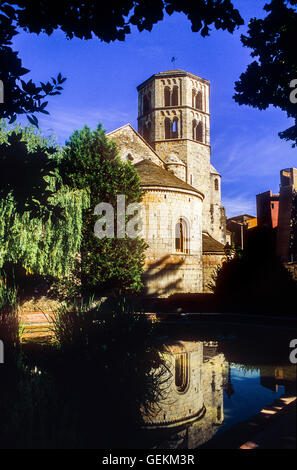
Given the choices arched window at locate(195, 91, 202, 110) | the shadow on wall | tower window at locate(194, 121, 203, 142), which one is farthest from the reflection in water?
arched window at locate(195, 91, 202, 110)

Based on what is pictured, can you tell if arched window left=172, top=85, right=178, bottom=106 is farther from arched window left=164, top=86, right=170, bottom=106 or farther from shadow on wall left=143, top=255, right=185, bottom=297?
shadow on wall left=143, top=255, right=185, bottom=297

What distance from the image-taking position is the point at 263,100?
414 inches

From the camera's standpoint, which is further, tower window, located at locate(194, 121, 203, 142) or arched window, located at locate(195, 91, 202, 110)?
arched window, located at locate(195, 91, 202, 110)

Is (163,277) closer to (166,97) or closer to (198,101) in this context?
(166,97)

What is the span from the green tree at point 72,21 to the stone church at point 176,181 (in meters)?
17.0

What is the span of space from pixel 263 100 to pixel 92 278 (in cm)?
1145

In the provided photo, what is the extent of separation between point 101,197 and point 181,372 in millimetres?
12110

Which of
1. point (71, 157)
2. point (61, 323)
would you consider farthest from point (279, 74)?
point (71, 157)

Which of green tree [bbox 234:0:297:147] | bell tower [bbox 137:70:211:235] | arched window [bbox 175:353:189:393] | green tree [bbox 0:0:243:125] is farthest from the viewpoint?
bell tower [bbox 137:70:211:235]

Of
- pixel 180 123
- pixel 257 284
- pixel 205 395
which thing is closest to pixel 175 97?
pixel 180 123

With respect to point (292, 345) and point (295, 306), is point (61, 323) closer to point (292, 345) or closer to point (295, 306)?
point (292, 345)

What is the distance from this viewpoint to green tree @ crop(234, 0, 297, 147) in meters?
9.16

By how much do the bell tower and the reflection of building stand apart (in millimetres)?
25780

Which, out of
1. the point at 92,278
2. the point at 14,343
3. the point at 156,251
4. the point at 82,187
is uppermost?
the point at 82,187
